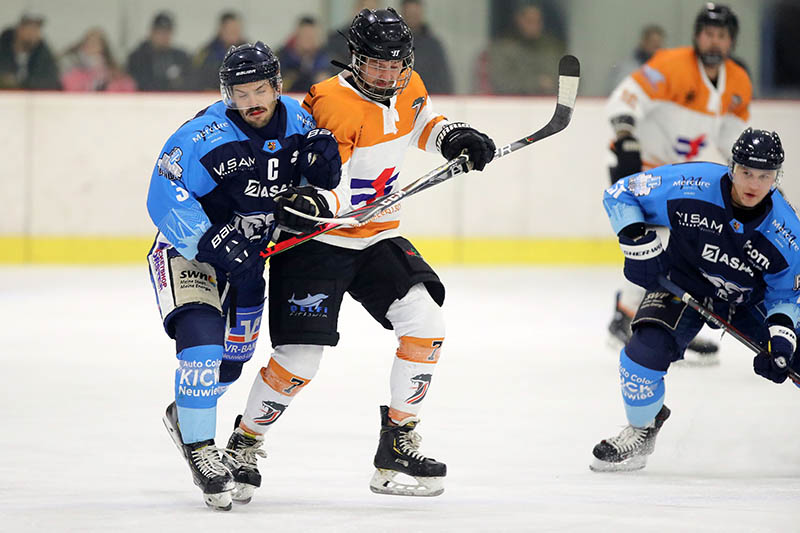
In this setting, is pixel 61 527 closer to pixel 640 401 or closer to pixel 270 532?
pixel 270 532

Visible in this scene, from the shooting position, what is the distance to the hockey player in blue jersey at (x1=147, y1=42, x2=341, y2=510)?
282 cm

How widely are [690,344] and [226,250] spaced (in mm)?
2768

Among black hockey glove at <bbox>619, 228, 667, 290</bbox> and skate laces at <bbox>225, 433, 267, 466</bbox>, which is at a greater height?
black hockey glove at <bbox>619, 228, 667, 290</bbox>

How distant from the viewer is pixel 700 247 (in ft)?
11.2

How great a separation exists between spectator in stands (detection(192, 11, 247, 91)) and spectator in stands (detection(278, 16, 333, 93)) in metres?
0.33

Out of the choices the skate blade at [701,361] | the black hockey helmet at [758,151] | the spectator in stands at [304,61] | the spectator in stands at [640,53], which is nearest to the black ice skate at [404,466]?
the black hockey helmet at [758,151]

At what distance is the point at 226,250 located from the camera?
2807 millimetres

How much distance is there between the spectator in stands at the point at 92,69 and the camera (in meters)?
7.84

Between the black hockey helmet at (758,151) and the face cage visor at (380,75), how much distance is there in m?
0.89

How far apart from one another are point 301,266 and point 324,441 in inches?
28.9

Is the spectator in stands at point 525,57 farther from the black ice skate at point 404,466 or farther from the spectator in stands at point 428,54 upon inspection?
the black ice skate at point 404,466

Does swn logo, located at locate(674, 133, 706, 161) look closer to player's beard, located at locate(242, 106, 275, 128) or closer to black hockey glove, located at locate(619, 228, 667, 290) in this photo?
black hockey glove, located at locate(619, 228, 667, 290)

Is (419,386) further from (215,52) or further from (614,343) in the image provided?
(215,52)

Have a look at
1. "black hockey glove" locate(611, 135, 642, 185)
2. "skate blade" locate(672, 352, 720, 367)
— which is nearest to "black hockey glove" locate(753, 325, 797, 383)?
"skate blade" locate(672, 352, 720, 367)
